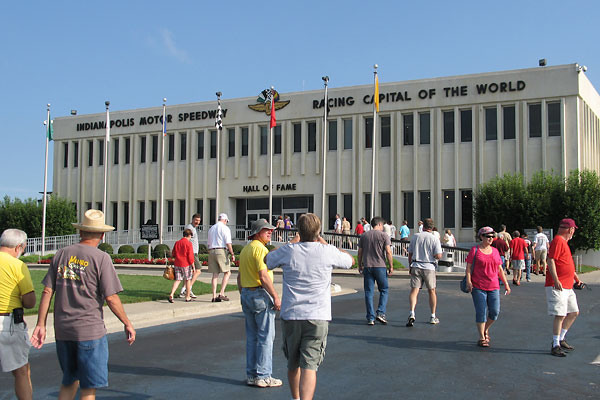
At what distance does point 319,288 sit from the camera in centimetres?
552

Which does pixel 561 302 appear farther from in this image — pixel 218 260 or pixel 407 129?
pixel 407 129

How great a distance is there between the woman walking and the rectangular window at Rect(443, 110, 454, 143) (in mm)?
29565

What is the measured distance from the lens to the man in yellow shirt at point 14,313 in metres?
5.22

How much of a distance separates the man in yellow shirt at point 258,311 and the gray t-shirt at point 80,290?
2.06 metres

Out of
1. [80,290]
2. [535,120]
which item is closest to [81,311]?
[80,290]

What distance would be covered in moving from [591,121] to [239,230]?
77.6 ft

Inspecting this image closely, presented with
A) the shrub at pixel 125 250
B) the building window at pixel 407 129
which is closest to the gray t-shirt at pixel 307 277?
the building window at pixel 407 129

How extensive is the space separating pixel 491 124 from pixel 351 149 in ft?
28.8

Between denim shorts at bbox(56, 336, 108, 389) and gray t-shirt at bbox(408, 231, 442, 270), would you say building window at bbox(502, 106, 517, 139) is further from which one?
denim shorts at bbox(56, 336, 108, 389)

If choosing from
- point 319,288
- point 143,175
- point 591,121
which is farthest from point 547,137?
point 319,288

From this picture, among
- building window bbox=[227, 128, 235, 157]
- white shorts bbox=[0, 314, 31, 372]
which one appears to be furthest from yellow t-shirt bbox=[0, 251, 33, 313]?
building window bbox=[227, 128, 235, 157]

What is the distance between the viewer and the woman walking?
8.93 meters

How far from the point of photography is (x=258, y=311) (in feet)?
22.4

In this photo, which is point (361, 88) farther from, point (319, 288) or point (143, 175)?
point (319, 288)
